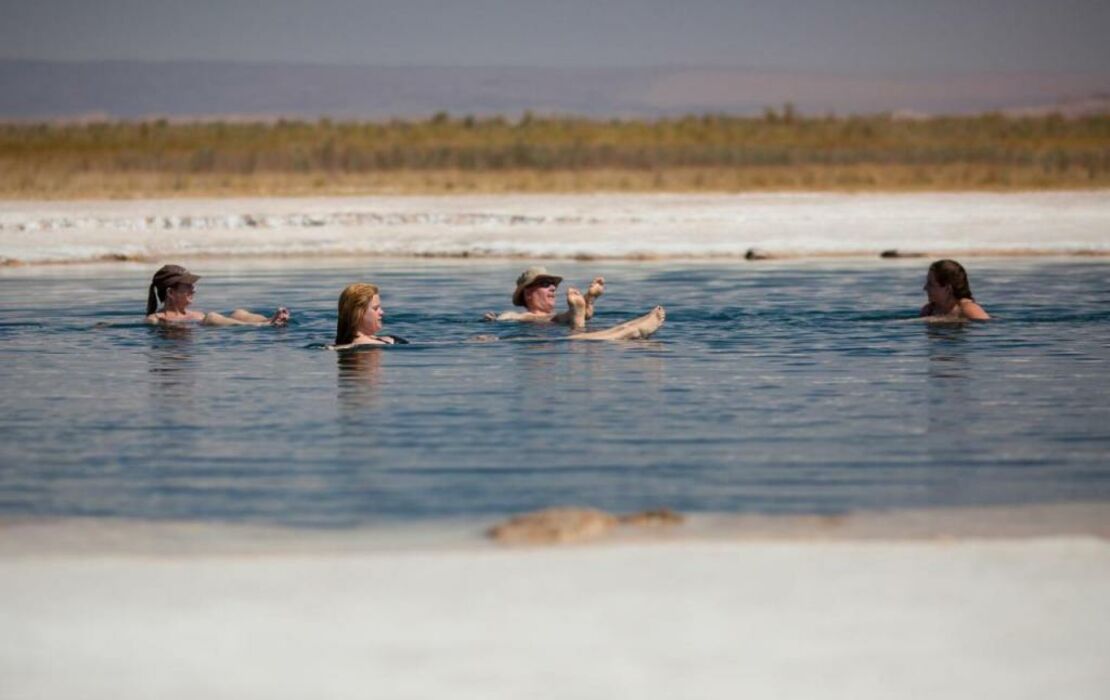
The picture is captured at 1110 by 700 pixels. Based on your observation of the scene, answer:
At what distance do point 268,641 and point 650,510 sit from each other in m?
2.51

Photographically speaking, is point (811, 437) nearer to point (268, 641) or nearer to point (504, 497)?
point (504, 497)

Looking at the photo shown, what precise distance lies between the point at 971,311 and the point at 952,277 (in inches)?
18.7

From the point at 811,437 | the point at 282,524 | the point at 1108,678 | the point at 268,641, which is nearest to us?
the point at 1108,678

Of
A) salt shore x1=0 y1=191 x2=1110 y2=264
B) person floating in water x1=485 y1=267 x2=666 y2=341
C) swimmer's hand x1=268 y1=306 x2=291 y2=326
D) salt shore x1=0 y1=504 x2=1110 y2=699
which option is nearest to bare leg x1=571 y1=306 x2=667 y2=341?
person floating in water x1=485 y1=267 x2=666 y2=341

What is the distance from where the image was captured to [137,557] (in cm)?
729

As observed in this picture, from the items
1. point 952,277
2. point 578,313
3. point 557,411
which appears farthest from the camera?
point 952,277

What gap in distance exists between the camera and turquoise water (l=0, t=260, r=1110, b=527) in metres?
8.88

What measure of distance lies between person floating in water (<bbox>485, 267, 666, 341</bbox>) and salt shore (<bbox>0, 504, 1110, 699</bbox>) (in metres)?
8.07

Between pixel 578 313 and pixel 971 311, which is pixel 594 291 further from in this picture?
pixel 971 311

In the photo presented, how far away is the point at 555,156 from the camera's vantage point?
63969mm

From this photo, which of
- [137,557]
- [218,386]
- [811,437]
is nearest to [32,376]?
[218,386]

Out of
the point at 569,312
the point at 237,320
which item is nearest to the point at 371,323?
the point at 569,312

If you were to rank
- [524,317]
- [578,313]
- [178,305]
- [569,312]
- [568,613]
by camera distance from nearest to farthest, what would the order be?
[568,613], [578,313], [569,312], [524,317], [178,305]

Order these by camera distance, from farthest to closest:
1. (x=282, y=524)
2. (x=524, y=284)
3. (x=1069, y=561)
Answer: (x=524, y=284), (x=282, y=524), (x=1069, y=561)
